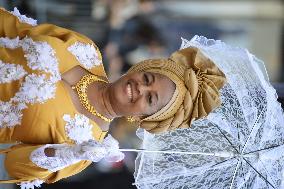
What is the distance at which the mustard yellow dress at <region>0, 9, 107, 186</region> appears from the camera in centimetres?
273

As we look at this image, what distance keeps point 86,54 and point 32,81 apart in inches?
15.5

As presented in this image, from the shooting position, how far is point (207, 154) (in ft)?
10.6

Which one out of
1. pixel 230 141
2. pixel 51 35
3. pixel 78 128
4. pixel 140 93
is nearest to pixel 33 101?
pixel 78 128

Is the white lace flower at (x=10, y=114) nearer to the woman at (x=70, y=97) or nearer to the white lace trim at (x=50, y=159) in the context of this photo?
the woman at (x=70, y=97)

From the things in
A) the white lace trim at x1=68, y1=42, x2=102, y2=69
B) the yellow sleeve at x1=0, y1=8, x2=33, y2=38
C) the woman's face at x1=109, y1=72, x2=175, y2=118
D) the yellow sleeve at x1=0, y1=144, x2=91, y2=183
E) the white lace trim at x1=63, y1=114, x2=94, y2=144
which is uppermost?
the yellow sleeve at x1=0, y1=8, x2=33, y2=38

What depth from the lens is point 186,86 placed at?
9.69 ft

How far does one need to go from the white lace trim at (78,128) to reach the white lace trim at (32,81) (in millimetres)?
160

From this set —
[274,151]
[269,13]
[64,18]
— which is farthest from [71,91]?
[269,13]

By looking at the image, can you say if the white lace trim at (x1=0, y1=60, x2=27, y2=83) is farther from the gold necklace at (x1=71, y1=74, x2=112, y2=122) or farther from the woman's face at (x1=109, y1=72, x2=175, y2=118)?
the woman's face at (x1=109, y1=72, x2=175, y2=118)

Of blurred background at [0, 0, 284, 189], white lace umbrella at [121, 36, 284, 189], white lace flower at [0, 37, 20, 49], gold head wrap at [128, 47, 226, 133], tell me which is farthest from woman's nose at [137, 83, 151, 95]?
blurred background at [0, 0, 284, 189]

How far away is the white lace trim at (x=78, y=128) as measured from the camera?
2.79 m

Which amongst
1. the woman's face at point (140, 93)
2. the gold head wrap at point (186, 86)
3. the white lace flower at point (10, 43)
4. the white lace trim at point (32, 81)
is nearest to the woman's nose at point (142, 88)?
the woman's face at point (140, 93)

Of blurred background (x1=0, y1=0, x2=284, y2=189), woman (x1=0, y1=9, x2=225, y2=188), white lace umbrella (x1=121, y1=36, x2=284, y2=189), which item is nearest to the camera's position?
woman (x1=0, y1=9, x2=225, y2=188)

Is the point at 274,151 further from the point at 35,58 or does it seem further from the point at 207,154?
the point at 35,58
